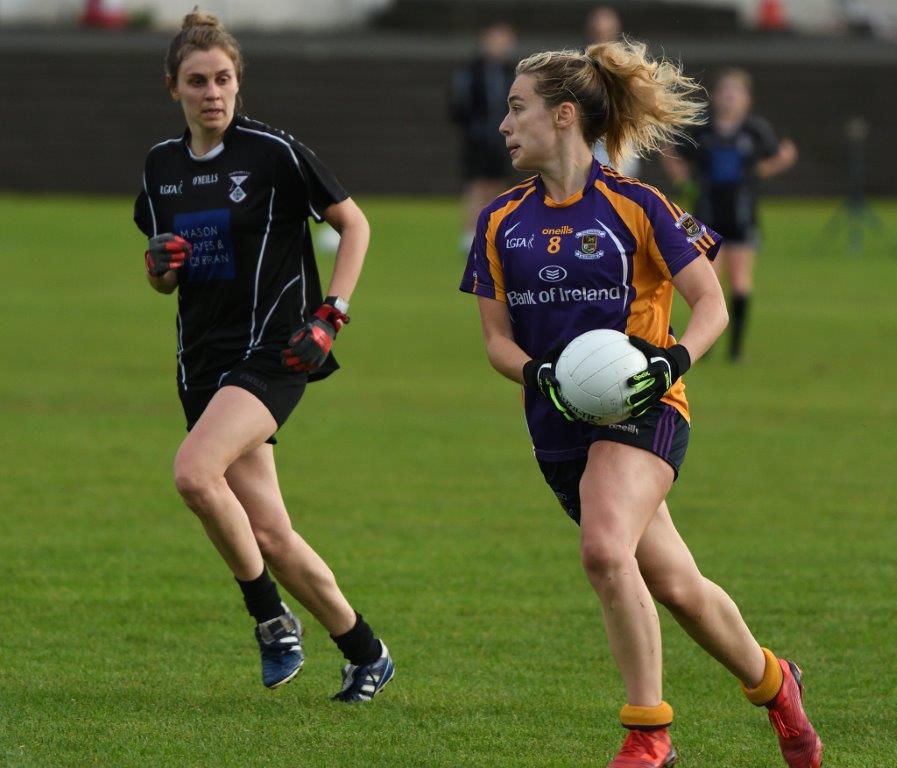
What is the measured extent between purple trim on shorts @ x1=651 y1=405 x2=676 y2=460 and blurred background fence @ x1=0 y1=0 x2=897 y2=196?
23.1 metres

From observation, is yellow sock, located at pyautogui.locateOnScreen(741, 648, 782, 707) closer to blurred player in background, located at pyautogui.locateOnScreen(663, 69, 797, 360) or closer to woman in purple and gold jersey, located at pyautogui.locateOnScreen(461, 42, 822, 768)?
woman in purple and gold jersey, located at pyautogui.locateOnScreen(461, 42, 822, 768)

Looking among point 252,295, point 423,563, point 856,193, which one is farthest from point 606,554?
point 856,193

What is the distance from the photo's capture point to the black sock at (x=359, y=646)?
524 cm

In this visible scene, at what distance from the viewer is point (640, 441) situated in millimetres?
4391

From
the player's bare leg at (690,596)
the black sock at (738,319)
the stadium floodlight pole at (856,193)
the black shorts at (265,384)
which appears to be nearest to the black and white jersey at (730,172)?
the black sock at (738,319)

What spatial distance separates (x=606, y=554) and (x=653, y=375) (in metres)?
0.48

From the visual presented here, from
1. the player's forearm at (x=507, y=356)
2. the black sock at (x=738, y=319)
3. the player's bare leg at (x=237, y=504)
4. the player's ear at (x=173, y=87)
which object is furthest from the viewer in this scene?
the black sock at (x=738, y=319)

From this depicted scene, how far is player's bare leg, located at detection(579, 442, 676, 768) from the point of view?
4211 millimetres

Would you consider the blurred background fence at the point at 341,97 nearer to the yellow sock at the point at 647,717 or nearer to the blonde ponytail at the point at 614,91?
the blonde ponytail at the point at 614,91

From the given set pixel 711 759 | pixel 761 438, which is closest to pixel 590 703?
pixel 711 759

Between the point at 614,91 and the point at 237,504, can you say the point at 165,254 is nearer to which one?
the point at 237,504

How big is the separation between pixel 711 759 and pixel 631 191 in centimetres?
162

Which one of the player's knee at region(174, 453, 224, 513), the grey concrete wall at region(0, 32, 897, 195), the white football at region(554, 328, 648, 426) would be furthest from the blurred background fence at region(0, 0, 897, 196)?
the white football at region(554, 328, 648, 426)

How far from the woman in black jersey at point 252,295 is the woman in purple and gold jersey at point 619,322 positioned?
0.91 m
